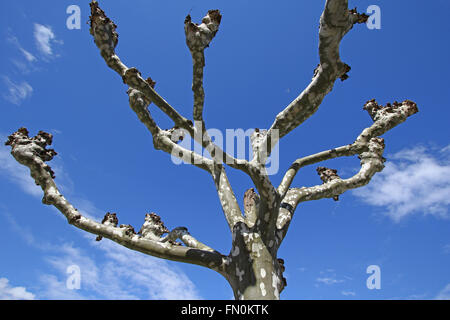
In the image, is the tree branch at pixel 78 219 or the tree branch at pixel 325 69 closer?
the tree branch at pixel 325 69

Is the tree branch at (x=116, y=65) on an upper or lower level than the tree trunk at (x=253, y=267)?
upper

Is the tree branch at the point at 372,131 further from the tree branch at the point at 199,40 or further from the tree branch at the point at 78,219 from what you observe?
the tree branch at the point at 199,40

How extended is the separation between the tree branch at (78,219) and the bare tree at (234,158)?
0.02 meters

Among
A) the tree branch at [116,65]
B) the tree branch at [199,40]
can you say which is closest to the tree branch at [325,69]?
the tree branch at [199,40]

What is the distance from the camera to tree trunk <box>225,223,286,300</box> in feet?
11.7

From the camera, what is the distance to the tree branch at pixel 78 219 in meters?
4.18

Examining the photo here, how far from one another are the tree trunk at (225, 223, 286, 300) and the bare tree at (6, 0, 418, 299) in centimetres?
1

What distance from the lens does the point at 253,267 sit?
3773 millimetres

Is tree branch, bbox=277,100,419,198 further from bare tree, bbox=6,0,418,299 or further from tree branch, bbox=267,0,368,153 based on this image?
tree branch, bbox=267,0,368,153

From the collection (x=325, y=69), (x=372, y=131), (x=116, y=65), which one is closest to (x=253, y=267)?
(x=325, y=69)

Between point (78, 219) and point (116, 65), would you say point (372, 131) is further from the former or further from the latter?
point (78, 219)
